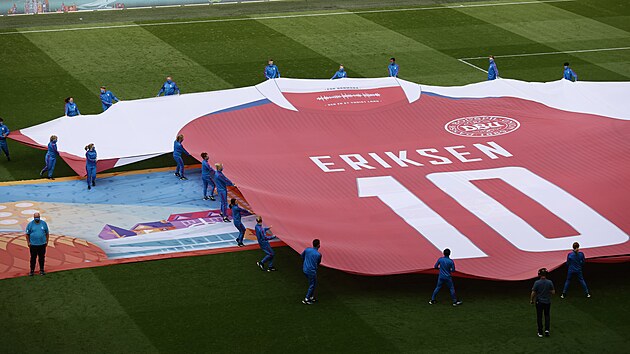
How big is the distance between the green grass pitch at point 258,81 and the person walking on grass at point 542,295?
0.42 meters

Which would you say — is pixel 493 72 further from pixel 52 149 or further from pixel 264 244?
pixel 264 244

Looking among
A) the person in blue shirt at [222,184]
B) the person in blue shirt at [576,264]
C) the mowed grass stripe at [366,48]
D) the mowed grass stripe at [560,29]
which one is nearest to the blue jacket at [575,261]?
the person in blue shirt at [576,264]

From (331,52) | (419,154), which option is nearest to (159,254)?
(419,154)

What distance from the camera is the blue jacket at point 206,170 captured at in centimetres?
2581

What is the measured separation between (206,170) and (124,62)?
531 inches

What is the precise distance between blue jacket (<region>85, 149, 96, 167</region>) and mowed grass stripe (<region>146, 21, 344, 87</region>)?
9.81m

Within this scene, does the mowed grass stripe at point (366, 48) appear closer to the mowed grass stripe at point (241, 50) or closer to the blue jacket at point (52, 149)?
the mowed grass stripe at point (241, 50)

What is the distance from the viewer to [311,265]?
2100 centimetres

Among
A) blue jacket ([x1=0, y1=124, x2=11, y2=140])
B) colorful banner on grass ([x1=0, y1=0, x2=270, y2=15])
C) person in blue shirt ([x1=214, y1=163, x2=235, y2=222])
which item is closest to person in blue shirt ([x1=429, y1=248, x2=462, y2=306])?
person in blue shirt ([x1=214, y1=163, x2=235, y2=222])

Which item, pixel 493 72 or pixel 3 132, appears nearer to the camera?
pixel 3 132

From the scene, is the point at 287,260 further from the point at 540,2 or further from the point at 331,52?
the point at 540,2

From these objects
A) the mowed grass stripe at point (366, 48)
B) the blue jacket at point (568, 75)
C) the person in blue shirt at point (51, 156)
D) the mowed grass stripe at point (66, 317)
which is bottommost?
the mowed grass stripe at point (66, 317)

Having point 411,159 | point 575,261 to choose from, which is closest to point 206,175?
point 411,159

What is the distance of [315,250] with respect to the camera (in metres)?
21.1
